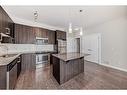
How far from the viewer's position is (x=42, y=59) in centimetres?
544

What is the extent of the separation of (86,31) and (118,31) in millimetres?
2919

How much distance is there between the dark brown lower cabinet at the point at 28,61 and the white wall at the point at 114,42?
3.87m

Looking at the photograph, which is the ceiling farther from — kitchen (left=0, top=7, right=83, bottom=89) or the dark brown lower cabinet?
the dark brown lower cabinet

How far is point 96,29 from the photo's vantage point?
6.66 meters

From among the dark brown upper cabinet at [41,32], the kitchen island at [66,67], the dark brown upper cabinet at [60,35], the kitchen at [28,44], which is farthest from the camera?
the dark brown upper cabinet at [60,35]

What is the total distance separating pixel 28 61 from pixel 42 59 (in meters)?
0.79

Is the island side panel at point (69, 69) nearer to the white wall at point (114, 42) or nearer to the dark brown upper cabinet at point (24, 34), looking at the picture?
the white wall at point (114, 42)

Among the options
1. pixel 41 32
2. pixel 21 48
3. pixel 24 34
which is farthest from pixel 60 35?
pixel 21 48

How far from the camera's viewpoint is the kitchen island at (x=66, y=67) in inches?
131

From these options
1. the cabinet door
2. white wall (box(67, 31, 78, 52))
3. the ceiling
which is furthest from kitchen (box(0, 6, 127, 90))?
white wall (box(67, 31, 78, 52))

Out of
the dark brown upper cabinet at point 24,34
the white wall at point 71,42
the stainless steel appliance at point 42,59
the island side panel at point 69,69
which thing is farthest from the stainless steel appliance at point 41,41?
the white wall at point 71,42

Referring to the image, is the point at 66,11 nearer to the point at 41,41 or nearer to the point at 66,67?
the point at 66,67
